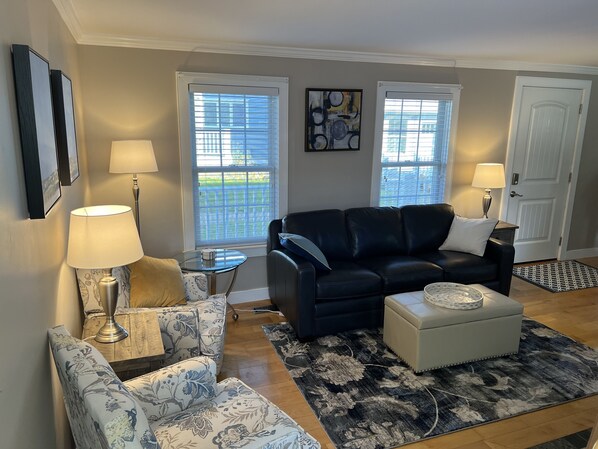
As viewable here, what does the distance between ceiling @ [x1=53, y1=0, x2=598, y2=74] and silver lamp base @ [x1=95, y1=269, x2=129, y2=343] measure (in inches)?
59.9

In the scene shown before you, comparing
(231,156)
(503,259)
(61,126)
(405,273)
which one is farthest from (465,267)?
(61,126)

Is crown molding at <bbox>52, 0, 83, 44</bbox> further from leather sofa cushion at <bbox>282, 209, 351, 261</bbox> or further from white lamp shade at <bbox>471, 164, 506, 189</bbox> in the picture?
white lamp shade at <bbox>471, 164, 506, 189</bbox>

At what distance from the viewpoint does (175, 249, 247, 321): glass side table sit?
326 centimetres

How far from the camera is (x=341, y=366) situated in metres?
3.00

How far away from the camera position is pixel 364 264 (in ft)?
12.0

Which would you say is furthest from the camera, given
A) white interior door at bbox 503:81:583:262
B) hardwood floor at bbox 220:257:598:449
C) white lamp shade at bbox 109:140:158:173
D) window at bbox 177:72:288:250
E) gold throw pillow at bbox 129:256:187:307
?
white interior door at bbox 503:81:583:262

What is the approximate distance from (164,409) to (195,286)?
3.91 feet

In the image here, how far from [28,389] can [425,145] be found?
3994 mm

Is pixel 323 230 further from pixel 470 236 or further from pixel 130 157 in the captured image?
pixel 130 157

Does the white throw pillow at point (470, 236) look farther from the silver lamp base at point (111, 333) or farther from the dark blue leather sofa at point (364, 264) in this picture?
the silver lamp base at point (111, 333)

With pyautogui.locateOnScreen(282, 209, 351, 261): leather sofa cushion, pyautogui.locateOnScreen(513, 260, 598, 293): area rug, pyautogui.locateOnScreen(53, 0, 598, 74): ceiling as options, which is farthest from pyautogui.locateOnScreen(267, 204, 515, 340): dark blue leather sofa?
pyautogui.locateOnScreen(53, 0, 598, 74): ceiling

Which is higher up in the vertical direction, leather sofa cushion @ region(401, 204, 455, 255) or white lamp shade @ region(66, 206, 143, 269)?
white lamp shade @ region(66, 206, 143, 269)

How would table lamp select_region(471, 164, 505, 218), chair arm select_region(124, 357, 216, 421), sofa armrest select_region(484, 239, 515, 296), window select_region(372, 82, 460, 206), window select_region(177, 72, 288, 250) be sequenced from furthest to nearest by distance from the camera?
1. table lamp select_region(471, 164, 505, 218)
2. window select_region(372, 82, 460, 206)
3. sofa armrest select_region(484, 239, 515, 296)
4. window select_region(177, 72, 288, 250)
5. chair arm select_region(124, 357, 216, 421)

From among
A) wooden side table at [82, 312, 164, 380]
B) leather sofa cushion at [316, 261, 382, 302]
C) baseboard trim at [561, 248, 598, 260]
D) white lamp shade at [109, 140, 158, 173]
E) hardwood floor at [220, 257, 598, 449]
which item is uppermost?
white lamp shade at [109, 140, 158, 173]
